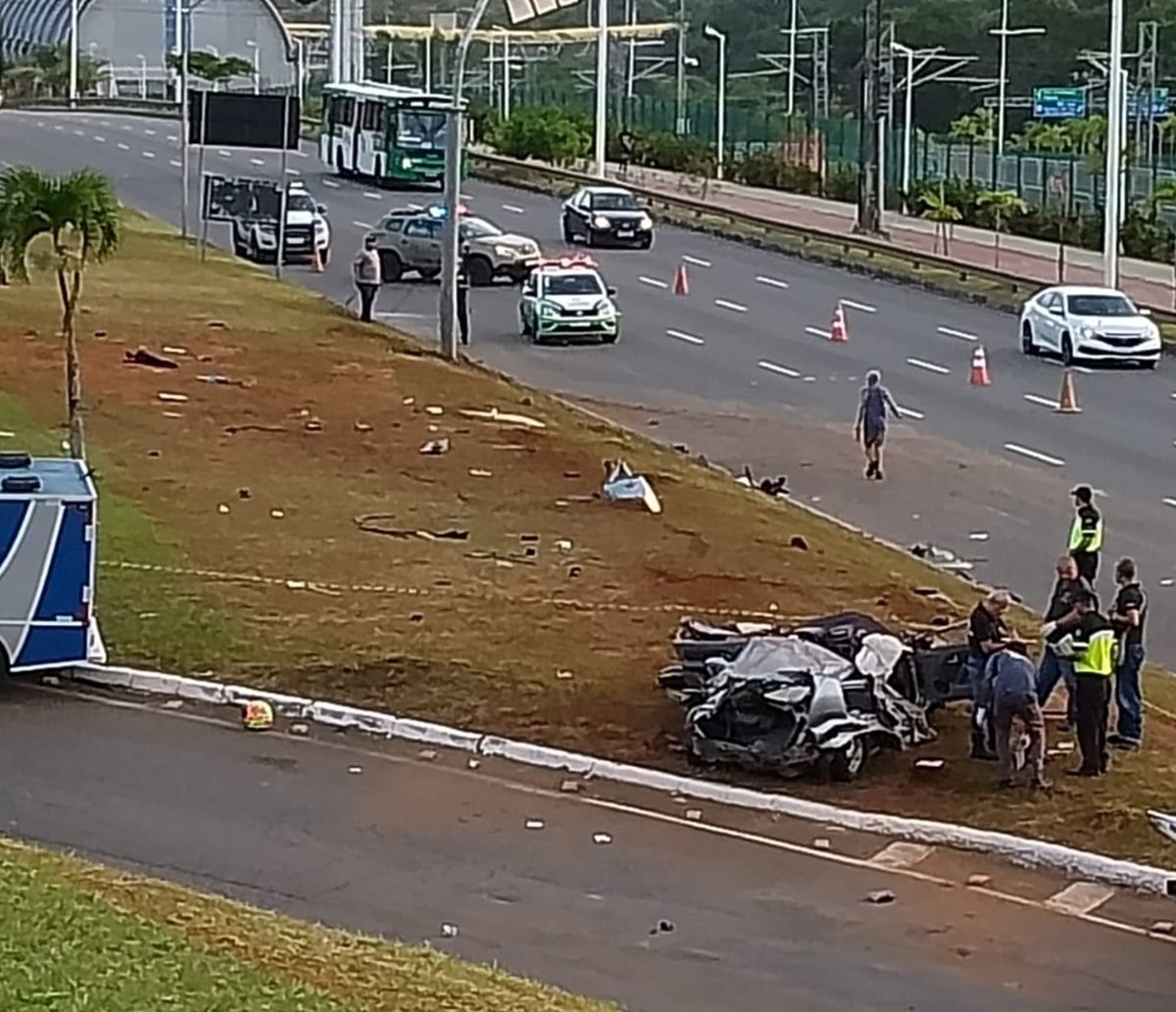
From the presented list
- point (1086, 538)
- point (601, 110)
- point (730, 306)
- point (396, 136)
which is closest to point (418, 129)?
point (396, 136)

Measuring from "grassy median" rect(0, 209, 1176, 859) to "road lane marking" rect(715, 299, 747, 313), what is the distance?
1177cm

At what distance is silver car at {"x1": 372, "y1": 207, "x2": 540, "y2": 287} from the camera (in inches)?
1970

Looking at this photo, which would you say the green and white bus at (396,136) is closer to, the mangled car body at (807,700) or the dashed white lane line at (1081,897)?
the mangled car body at (807,700)

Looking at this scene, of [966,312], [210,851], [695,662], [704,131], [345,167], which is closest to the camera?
[210,851]

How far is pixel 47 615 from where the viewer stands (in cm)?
1828

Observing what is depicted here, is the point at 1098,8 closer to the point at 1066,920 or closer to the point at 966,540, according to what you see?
the point at 966,540

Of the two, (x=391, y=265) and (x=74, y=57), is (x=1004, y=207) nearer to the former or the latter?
(x=391, y=265)

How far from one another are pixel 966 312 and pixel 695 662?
107 ft

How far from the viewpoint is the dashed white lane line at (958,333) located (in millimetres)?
45312

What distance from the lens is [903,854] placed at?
1527 cm

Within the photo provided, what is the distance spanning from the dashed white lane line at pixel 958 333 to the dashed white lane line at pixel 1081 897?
102 ft

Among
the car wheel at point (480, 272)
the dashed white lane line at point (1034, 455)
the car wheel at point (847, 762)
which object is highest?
the car wheel at point (480, 272)

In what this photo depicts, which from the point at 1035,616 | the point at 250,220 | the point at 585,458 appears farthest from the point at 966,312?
the point at 1035,616

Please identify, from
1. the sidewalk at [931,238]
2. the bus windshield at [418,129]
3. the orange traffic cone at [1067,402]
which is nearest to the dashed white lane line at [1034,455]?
the orange traffic cone at [1067,402]
